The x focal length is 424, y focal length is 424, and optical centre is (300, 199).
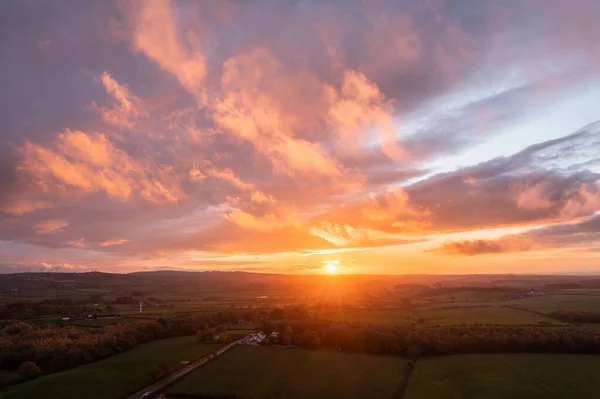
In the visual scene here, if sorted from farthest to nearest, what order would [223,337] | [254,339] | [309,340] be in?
1. [254,339]
2. [223,337]
3. [309,340]

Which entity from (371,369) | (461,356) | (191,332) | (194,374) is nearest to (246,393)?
(194,374)

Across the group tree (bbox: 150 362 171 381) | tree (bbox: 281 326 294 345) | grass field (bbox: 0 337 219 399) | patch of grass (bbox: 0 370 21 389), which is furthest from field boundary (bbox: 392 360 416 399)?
patch of grass (bbox: 0 370 21 389)

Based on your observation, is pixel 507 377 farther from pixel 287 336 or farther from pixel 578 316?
pixel 578 316

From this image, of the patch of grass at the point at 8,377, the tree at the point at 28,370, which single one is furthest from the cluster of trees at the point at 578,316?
the patch of grass at the point at 8,377

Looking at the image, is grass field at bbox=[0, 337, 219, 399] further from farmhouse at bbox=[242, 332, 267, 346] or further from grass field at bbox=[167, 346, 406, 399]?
farmhouse at bbox=[242, 332, 267, 346]

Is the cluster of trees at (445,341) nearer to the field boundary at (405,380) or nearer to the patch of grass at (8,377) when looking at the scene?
the field boundary at (405,380)

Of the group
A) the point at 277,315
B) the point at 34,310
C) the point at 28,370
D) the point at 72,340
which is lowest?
the point at 28,370

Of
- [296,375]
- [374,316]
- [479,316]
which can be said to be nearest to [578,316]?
[479,316]
